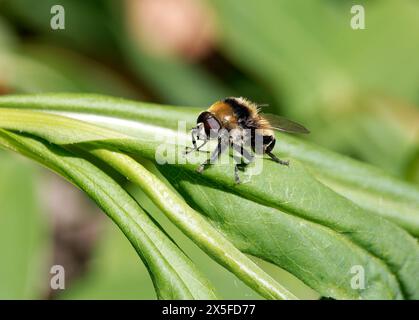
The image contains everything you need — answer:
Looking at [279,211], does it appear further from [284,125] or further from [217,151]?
[284,125]

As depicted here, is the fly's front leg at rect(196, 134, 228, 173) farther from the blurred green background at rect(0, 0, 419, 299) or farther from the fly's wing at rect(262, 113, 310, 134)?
the blurred green background at rect(0, 0, 419, 299)

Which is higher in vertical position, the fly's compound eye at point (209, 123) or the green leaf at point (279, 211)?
the fly's compound eye at point (209, 123)

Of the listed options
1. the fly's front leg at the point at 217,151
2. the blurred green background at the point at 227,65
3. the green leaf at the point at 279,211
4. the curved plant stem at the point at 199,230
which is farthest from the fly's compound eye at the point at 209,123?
the blurred green background at the point at 227,65

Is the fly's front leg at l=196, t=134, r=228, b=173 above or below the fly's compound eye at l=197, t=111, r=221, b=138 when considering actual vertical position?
below

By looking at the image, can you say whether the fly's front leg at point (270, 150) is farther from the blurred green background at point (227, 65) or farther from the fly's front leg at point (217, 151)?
the blurred green background at point (227, 65)

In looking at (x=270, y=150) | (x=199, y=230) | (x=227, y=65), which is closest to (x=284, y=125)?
(x=270, y=150)

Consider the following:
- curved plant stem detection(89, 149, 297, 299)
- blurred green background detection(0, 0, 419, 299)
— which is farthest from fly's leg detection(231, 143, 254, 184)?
blurred green background detection(0, 0, 419, 299)
